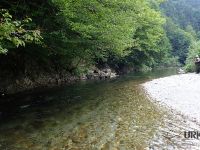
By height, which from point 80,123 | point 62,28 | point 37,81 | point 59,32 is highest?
point 62,28

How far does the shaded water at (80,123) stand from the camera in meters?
12.8

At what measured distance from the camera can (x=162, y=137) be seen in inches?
520

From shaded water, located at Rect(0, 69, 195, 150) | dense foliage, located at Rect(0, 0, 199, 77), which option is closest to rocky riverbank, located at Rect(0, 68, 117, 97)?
dense foliage, located at Rect(0, 0, 199, 77)

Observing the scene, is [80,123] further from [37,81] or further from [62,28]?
[37,81]

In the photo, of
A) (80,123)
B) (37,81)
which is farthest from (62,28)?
(80,123)

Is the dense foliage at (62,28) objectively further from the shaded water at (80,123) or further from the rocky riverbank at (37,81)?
the shaded water at (80,123)

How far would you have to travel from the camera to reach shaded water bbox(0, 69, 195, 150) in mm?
12773

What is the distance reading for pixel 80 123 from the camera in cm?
1628

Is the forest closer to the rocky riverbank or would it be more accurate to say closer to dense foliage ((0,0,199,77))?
dense foliage ((0,0,199,77))

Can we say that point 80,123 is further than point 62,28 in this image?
No

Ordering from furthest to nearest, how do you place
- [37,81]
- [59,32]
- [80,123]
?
[37,81], [59,32], [80,123]

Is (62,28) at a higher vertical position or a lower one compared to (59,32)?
higher

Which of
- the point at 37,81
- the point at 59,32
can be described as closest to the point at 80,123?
the point at 59,32

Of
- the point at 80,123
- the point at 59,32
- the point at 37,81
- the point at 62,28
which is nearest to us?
the point at 80,123
